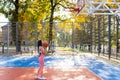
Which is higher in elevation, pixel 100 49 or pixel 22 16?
pixel 22 16

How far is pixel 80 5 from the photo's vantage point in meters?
11.6

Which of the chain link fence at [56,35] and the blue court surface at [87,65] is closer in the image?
the blue court surface at [87,65]

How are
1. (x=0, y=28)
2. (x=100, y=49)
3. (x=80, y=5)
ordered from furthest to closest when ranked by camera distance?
(x=0, y=28) → (x=100, y=49) → (x=80, y=5)

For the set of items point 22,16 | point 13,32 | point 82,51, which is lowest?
point 82,51

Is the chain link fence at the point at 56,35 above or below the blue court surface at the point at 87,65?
above

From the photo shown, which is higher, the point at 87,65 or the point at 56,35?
the point at 56,35

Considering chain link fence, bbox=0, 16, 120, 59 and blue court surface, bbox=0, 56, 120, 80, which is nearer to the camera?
blue court surface, bbox=0, 56, 120, 80

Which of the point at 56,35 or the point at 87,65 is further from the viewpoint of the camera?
the point at 56,35

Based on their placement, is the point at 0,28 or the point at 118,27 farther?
the point at 0,28

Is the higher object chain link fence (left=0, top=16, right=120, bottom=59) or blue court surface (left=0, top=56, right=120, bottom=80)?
chain link fence (left=0, top=16, right=120, bottom=59)

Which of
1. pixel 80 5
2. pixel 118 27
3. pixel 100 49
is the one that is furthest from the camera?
pixel 100 49

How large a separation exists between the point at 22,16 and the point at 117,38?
12.2m

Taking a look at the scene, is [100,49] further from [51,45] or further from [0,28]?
[0,28]

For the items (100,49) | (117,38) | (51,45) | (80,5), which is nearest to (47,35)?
(51,45)
